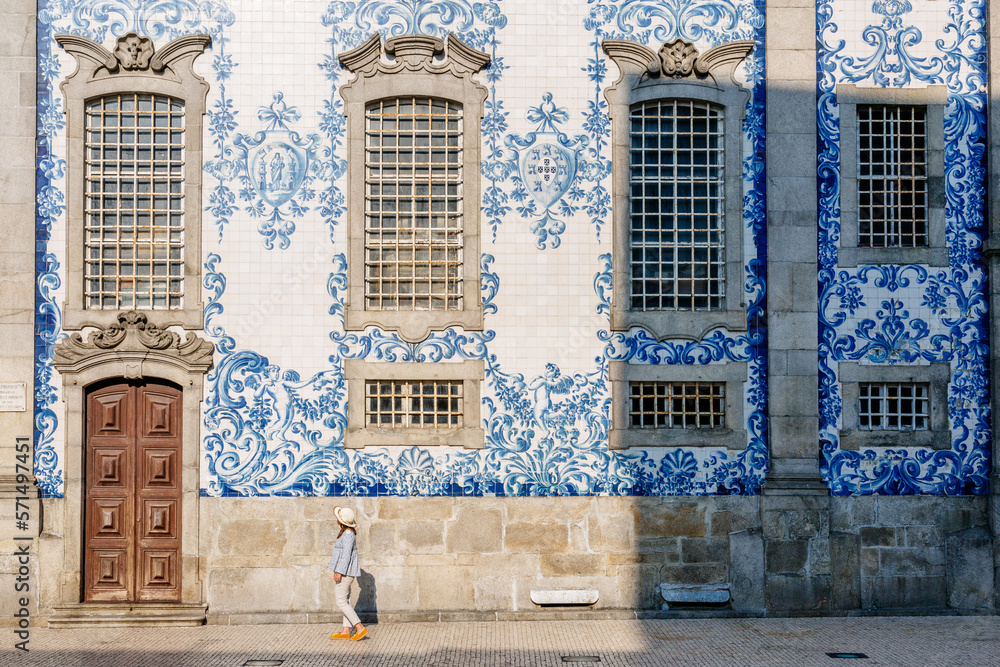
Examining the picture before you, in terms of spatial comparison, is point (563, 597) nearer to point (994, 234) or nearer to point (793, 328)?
point (793, 328)

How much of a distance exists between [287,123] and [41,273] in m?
3.30

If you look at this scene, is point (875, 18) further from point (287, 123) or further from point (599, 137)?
point (287, 123)

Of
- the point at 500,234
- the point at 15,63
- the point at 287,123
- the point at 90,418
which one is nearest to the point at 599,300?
the point at 500,234

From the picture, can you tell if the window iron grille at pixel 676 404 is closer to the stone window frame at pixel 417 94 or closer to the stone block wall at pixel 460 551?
the stone block wall at pixel 460 551

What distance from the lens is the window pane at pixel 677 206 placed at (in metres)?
11.2

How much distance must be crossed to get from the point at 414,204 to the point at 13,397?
5.05m

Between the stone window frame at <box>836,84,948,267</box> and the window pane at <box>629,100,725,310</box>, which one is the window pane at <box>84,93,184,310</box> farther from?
the stone window frame at <box>836,84,948,267</box>

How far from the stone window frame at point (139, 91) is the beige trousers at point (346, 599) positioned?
3458 mm

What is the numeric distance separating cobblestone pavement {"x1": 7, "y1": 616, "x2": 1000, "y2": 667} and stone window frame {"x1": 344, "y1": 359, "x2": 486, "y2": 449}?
2.05m

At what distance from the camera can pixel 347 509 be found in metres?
10.0

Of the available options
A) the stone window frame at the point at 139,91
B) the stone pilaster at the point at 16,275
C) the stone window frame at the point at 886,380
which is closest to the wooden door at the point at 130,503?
the stone pilaster at the point at 16,275

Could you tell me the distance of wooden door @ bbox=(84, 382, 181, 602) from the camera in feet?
35.3

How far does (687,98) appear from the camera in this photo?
1115 cm

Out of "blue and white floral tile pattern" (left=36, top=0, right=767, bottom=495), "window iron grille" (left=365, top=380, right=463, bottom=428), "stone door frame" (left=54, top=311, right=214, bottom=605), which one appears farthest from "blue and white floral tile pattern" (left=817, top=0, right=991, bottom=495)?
"stone door frame" (left=54, top=311, right=214, bottom=605)
